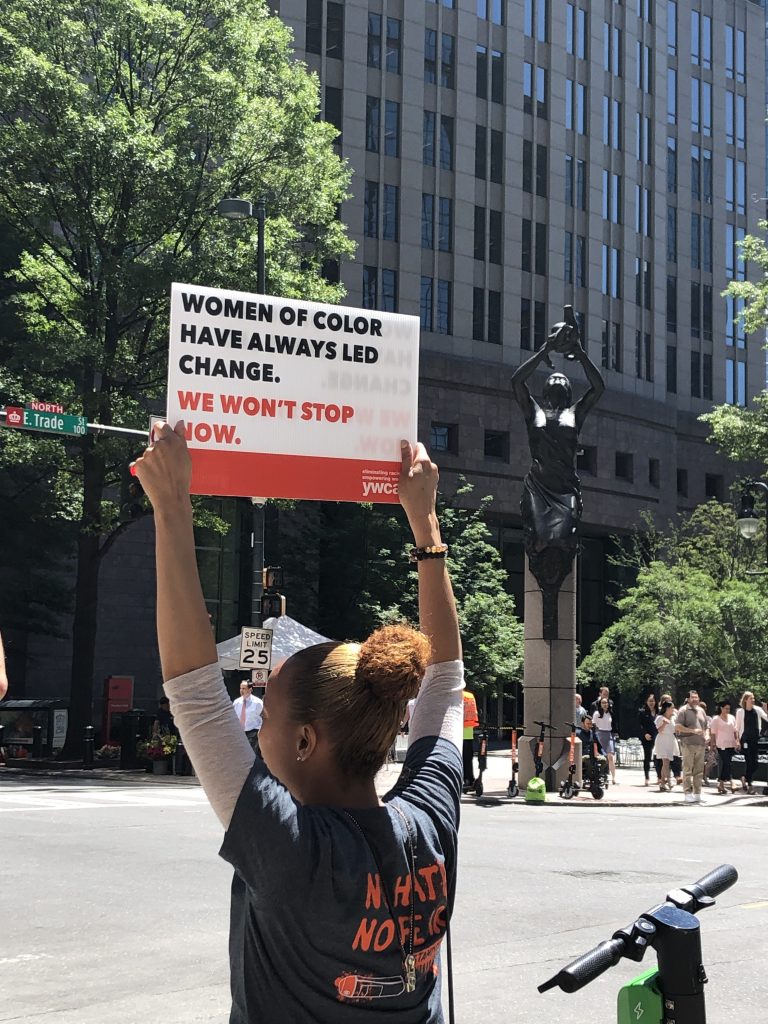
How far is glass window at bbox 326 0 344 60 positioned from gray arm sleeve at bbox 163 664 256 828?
50173 millimetres

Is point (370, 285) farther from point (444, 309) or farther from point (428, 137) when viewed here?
point (428, 137)

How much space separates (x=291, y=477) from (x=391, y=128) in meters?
49.2

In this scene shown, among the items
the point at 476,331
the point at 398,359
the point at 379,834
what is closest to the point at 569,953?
the point at 398,359

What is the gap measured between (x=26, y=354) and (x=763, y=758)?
1841 centimetres

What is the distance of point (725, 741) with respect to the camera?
83.7 feet

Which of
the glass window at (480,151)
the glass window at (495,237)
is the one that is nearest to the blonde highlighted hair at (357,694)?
the glass window at (495,237)

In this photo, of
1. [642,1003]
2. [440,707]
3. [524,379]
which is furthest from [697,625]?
[642,1003]

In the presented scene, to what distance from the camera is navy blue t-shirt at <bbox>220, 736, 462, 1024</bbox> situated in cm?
226

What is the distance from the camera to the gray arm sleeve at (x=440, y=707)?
9.42ft

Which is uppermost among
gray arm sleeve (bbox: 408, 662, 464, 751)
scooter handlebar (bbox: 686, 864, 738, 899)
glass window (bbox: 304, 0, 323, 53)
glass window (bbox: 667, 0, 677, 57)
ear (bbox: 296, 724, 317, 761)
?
glass window (bbox: 667, 0, 677, 57)

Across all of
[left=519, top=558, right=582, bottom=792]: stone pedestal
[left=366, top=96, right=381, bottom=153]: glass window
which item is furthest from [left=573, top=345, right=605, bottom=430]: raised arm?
[left=366, top=96, right=381, bottom=153]: glass window

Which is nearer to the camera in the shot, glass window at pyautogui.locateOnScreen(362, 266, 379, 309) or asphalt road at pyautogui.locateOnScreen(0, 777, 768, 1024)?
asphalt road at pyautogui.locateOnScreen(0, 777, 768, 1024)

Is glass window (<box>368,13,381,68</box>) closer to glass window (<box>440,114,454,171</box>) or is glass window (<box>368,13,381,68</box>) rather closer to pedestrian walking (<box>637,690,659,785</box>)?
glass window (<box>440,114,454,171</box>)

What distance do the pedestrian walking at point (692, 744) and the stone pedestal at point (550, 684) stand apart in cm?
184
